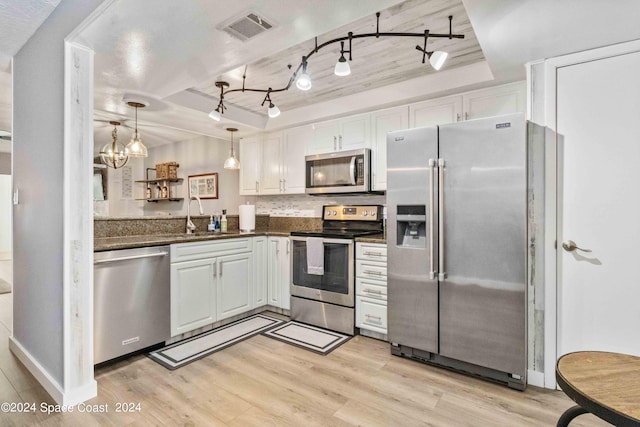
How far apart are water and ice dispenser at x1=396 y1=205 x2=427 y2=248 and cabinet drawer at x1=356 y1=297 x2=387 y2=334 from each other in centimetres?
68

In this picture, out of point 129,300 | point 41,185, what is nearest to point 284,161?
point 129,300

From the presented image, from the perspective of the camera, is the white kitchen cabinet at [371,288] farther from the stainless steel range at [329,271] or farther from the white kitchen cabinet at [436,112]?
the white kitchen cabinet at [436,112]

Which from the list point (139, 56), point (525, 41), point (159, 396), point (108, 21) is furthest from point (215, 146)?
point (525, 41)

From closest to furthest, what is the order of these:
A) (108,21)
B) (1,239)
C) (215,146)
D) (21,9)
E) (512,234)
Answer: (108,21) → (21,9) → (512,234) → (215,146) → (1,239)

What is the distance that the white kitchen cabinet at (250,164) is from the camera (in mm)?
4313

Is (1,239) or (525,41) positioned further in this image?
(1,239)

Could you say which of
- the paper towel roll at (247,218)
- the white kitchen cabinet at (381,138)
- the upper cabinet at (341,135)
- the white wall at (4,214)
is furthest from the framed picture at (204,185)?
the white wall at (4,214)

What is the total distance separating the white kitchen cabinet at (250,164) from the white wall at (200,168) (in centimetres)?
39

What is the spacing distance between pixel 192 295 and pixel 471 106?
9.58 ft

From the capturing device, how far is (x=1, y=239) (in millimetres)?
7711

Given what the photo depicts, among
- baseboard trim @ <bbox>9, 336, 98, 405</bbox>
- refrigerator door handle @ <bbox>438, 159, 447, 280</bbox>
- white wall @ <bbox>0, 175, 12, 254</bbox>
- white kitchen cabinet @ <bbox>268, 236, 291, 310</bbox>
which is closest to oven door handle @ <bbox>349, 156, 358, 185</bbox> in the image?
white kitchen cabinet @ <bbox>268, 236, 291, 310</bbox>

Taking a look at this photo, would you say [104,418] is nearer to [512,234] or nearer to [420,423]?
[420,423]

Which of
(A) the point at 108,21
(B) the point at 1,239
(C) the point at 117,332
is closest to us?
(A) the point at 108,21

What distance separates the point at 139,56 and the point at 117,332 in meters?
1.96
